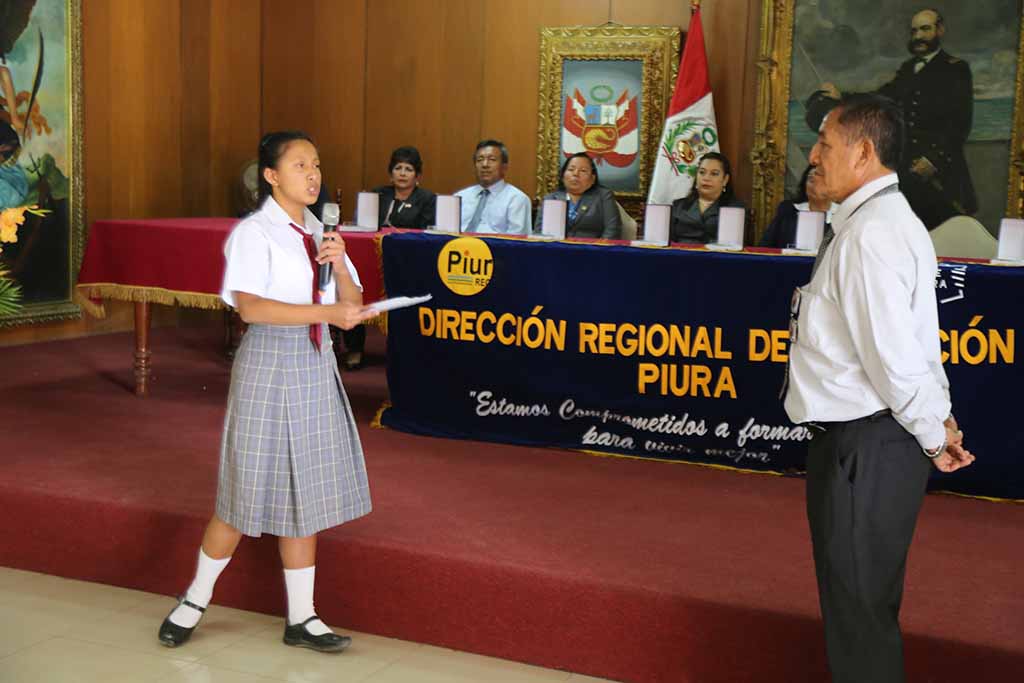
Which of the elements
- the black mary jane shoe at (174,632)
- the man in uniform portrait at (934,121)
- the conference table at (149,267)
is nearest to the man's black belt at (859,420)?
the black mary jane shoe at (174,632)

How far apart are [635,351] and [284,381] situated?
1788 millimetres

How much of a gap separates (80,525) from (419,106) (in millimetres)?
5100

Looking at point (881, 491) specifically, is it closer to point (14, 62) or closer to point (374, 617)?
point (374, 617)

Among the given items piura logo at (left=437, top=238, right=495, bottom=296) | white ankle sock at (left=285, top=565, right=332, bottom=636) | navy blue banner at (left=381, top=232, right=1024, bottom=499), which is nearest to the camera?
white ankle sock at (left=285, top=565, right=332, bottom=636)

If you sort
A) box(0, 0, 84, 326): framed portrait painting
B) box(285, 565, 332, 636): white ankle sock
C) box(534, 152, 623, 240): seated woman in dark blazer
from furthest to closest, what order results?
box(0, 0, 84, 326): framed portrait painting, box(534, 152, 623, 240): seated woman in dark blazer, box(285, 565, 332, 636): white ankle sock

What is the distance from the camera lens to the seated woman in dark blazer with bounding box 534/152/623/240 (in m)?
5.91

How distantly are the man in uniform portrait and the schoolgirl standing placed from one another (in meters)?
4.65

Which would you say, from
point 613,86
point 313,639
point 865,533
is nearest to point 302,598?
point 313,639

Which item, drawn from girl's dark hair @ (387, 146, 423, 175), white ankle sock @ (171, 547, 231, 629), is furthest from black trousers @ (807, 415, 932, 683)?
girl's dark hair @ (387, 146, 423, 175)

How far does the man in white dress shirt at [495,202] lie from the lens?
623cm

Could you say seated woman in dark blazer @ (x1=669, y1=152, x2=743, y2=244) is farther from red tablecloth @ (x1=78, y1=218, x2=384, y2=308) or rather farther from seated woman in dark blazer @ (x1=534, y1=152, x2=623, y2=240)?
red tablecloth @ (x1=78, y1=218, x2=384, y2=308)

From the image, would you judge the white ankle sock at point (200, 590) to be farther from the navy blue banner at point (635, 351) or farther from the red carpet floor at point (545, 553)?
the navy blue banner at point (635, 351)

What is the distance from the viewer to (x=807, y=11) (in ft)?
22.3

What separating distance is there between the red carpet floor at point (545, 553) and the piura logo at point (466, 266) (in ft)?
2.01
